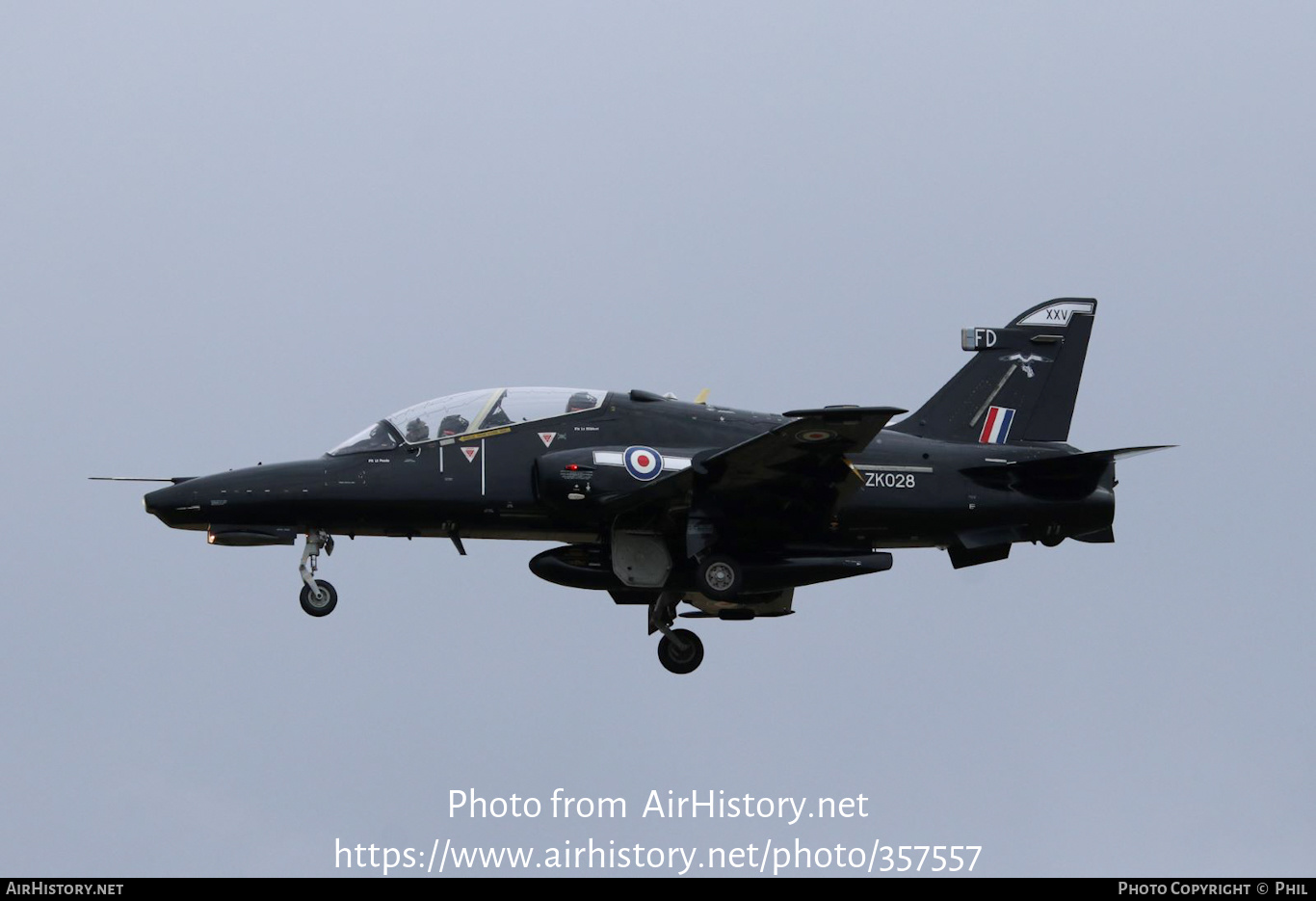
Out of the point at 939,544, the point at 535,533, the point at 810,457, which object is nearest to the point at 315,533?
the point at 535,533

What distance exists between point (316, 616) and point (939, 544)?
884 centimetres

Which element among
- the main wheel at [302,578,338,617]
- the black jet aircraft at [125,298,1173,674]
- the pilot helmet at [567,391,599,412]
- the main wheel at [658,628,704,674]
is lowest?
the main wheel at [658,628,704,674]

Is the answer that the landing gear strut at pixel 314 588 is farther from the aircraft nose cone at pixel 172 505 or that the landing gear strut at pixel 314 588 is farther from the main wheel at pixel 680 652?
the main wheel at pixel 680 652

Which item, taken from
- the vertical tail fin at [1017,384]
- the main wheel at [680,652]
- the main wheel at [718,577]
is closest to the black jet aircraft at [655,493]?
the main wheel at [718,577]

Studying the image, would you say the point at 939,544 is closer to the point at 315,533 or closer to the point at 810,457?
the point at 810,457

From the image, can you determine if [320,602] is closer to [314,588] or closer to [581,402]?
[314,588]

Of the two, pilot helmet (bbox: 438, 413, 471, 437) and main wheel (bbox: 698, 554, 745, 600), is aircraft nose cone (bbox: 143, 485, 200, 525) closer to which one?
pilot helmet (bbox: 438, 413, 471, 437)

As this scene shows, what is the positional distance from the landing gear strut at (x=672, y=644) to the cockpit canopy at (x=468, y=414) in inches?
147

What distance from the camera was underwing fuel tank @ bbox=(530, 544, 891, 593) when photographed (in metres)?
26.1

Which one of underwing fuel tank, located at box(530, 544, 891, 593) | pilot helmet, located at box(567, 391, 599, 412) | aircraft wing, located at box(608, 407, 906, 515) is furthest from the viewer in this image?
underwing fuel tank, located at box(530, 544, 891, 593)

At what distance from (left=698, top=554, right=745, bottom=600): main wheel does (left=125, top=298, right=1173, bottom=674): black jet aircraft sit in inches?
0.7

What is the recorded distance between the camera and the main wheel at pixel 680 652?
28156mm

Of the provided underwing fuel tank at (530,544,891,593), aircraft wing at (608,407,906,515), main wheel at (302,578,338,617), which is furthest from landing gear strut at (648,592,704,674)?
main wheel at (302,578,338,617)

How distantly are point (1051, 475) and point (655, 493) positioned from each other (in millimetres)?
5806
